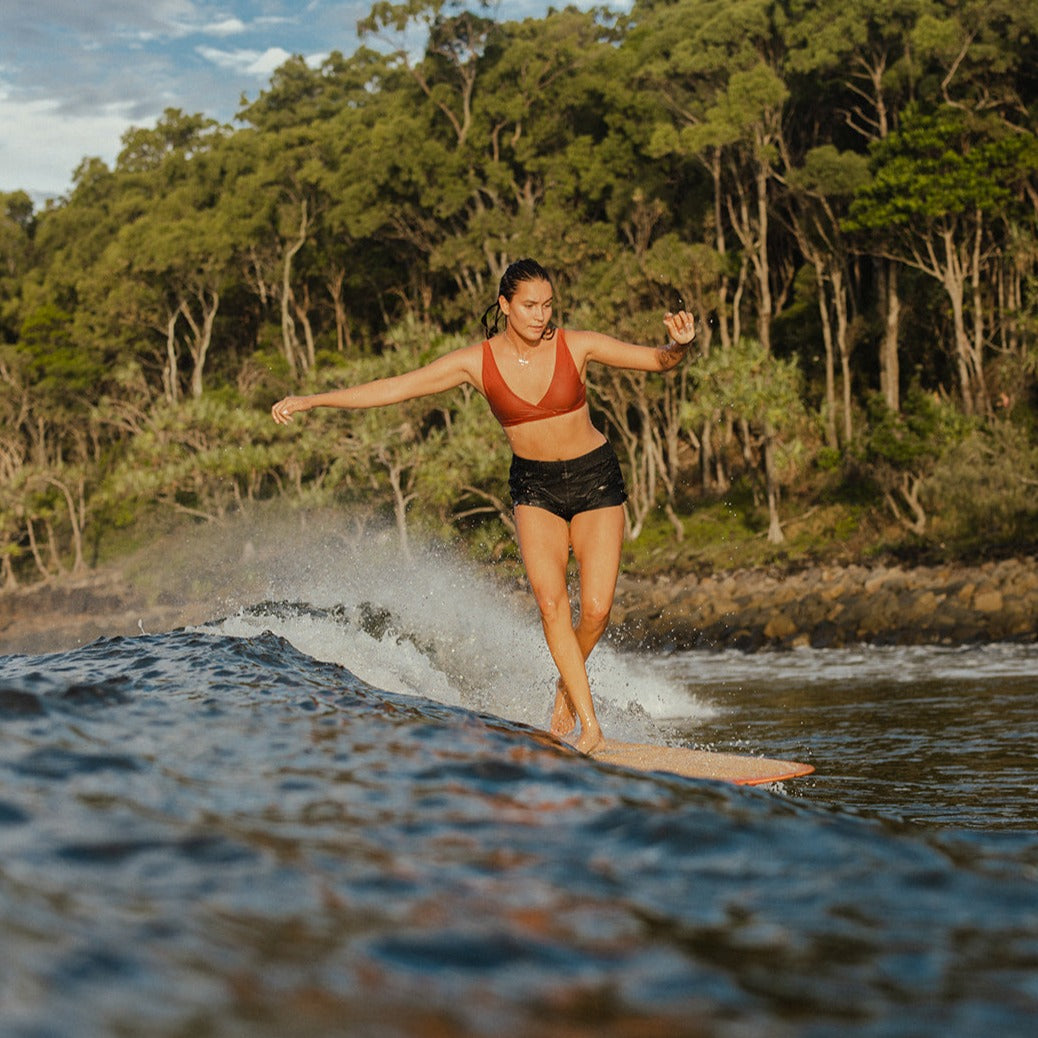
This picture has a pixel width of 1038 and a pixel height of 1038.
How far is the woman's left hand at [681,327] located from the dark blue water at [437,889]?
73.2 inches

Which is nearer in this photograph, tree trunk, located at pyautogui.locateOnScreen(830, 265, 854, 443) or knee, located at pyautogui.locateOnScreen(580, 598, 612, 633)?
knee, located at pyautogui.locateOnScreen(580, 598, 612, 633)

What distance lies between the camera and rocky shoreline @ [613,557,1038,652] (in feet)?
74.3

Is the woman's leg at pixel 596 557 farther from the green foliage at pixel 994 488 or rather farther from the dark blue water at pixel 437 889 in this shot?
the green foliage at pixel 994 488

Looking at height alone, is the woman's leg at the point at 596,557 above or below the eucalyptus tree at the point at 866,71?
below

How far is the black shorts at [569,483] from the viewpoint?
6.13 meters

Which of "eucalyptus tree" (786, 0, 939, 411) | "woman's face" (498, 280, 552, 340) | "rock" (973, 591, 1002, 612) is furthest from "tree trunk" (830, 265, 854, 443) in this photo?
"woman's face" (498, 280, 552, 340)

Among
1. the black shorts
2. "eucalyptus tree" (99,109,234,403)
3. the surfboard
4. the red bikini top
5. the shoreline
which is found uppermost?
"eucalyptus tree" (99,109,234,403)

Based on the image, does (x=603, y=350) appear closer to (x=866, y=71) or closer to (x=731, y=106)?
(x=731, y=106)

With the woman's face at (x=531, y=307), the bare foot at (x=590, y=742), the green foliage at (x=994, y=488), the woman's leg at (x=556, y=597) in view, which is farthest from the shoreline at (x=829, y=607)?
the woman's face at (x=531, y=307)

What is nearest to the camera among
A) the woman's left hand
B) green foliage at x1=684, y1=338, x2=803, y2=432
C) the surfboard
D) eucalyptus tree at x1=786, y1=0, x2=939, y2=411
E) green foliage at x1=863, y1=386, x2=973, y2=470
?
the surfboard

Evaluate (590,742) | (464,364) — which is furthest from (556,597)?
(464,364)

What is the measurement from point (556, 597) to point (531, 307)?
1.33 meters

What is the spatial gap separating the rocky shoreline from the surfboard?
16859mm

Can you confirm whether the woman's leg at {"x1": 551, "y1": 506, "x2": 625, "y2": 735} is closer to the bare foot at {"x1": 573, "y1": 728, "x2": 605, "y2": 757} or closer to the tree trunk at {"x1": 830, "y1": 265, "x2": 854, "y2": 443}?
the bare foot at {"x1": 573, "y1": 728, "x2": 605, "y2": 757}
